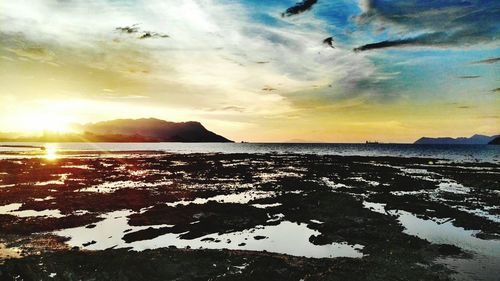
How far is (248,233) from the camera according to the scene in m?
20.1

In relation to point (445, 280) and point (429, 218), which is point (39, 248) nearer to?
point (445, 280)

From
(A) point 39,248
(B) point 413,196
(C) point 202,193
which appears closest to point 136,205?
(C) point 202,193

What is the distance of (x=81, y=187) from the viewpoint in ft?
122

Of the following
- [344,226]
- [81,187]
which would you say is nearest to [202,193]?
[81,187]

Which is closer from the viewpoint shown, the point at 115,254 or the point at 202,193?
the point at 115,254

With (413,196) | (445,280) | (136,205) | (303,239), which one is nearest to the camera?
(445,280)

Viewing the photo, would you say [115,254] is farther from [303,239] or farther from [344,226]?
[344,226]

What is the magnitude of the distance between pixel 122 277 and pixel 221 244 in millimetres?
6122

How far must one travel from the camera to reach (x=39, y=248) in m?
16.8

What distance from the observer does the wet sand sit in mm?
13641

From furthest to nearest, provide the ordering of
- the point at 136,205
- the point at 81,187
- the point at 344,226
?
the point at 81,187 → the point at 136,205 → the point at 344,226

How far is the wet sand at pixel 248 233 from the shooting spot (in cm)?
1364

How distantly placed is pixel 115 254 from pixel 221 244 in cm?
545

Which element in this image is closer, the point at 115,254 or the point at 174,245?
the point at 115,254
